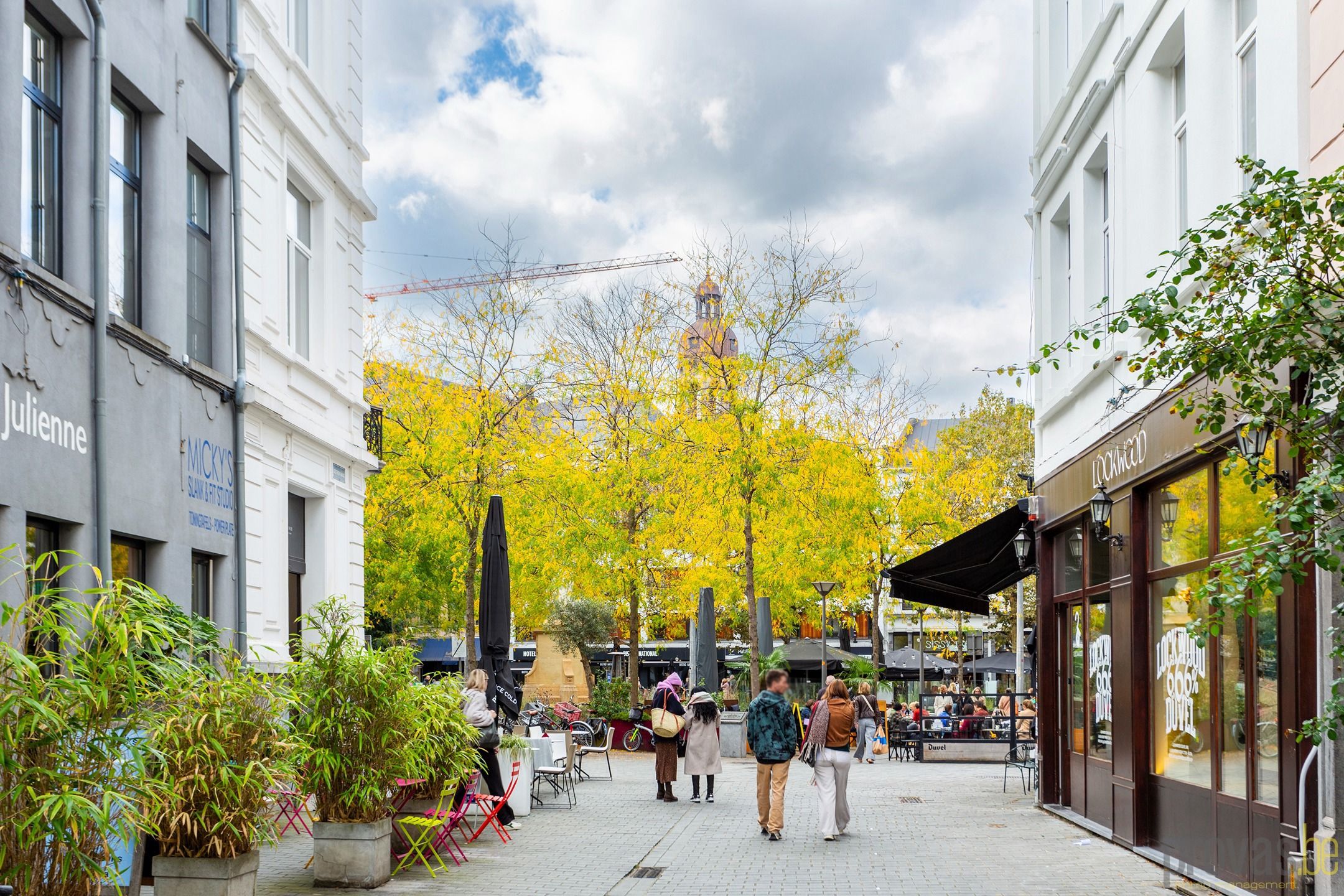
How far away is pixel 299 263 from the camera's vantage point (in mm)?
17094

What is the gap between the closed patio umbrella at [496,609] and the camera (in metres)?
16.8

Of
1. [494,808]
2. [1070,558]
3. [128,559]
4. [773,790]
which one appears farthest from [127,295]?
[1070,558]

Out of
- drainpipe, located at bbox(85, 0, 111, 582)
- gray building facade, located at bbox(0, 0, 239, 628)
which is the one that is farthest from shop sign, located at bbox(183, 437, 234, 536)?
drainpipe, located at bbox(85, 0, 111, 582)

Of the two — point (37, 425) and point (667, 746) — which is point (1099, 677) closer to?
point (667, 746)

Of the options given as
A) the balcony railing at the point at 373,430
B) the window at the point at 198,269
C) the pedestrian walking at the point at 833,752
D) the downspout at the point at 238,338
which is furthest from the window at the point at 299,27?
the pedestrian walking at the point at 833,752

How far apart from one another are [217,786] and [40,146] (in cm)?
561

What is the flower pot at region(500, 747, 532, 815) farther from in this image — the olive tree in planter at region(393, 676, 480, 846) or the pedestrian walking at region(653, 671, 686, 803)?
the olive tree in planter at region(393, 676, 480, 846)

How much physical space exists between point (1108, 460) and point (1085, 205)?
339 cm

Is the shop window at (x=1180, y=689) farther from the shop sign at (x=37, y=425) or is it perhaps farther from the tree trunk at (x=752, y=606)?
the tree trunk at (x=752, y=606)

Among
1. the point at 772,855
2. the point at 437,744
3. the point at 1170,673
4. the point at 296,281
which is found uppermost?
the point at 296,281

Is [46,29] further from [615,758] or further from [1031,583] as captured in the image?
[1031,583]

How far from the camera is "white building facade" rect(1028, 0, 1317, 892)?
9.09 m

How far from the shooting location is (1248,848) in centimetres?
930

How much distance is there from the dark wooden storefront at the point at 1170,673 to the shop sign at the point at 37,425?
780cm
